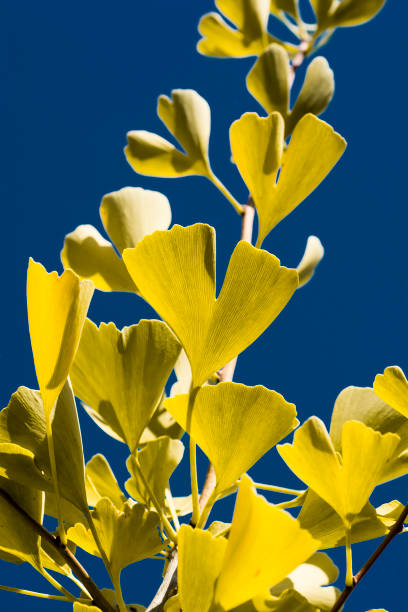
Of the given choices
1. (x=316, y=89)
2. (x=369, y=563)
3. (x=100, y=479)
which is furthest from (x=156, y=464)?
(x=316, y=89)

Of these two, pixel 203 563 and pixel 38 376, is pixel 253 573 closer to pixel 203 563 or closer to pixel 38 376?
pixel 203 563

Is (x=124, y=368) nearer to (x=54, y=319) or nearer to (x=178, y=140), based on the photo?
→ (x=54, y=319)

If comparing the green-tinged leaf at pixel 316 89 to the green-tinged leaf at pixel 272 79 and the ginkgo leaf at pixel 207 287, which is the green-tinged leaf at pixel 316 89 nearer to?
the green-tinged leaf at pixel 272 79

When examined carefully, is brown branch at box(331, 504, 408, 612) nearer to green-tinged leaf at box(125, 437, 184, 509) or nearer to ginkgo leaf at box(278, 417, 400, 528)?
ginkgo leaf at box(278, 417, 400, 528)

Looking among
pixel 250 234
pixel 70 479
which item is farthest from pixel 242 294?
pixel 250 234

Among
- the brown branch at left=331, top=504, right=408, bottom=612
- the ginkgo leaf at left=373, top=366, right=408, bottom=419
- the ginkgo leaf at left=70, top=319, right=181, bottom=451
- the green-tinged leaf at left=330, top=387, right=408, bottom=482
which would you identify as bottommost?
the brown branch at left=331, top=504, right=408, bottom=612

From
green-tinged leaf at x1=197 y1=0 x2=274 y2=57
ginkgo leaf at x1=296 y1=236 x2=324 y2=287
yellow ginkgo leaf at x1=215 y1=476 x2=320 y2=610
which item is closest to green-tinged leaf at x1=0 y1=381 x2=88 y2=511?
yellow ginkgo leaf at x1=215 y1=476 x2=320 y2=610
